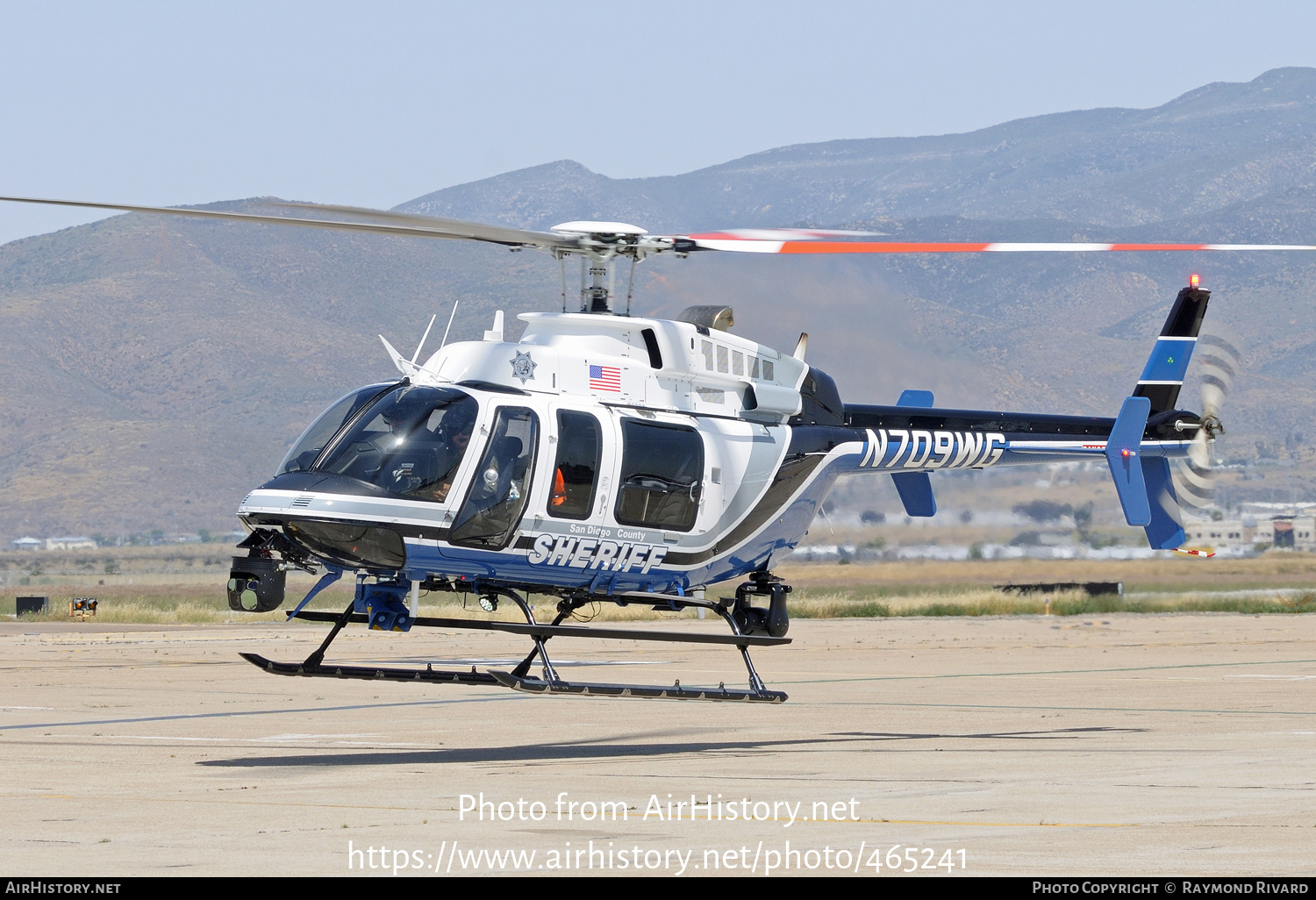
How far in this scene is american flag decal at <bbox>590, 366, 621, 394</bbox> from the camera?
A: 17422 millimetres

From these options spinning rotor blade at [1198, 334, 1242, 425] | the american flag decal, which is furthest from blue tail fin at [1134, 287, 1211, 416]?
the american flag decal

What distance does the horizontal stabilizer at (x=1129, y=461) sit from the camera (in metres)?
22.2

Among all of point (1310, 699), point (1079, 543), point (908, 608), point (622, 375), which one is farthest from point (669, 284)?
point (622, 375)

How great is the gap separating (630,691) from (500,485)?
7.82 ft

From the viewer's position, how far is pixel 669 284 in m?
53.1

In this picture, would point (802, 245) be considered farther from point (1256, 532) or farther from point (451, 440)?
point (1256, 532)

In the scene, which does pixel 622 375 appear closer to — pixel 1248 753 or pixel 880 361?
pixel 1248 753

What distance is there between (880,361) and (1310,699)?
2155 inches

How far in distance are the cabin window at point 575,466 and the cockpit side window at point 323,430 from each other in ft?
5.94

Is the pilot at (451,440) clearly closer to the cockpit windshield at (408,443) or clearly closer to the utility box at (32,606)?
the cockpit windshield at (408,443)

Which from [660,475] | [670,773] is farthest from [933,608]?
[670,773]

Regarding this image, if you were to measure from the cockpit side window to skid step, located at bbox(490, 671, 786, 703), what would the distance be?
258 cm

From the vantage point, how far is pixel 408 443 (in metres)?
15.8

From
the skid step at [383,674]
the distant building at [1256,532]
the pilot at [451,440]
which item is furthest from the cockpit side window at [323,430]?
the distant building at [1256,532]
